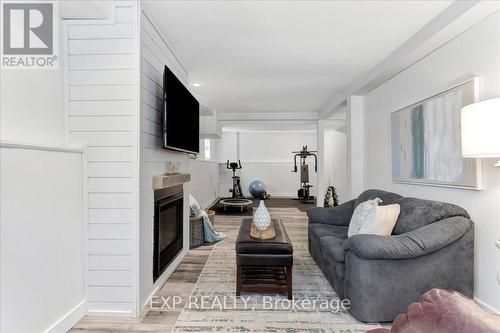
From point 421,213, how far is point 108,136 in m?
2.72

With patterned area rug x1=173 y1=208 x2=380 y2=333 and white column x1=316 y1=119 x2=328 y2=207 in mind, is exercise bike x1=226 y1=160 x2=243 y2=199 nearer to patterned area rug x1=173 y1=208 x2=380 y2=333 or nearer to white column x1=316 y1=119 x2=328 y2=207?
white column x1=316 y1=119 x2=328 y2=207

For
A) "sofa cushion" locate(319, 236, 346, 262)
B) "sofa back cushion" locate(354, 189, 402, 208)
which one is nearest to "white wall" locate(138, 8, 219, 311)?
"sofa cushion" locate(319, 236, 346, 262)

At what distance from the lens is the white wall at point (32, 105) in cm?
165

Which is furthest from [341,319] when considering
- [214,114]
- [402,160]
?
[214,114]

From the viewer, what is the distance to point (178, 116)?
293 centimetres

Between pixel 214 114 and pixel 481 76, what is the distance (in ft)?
16.5

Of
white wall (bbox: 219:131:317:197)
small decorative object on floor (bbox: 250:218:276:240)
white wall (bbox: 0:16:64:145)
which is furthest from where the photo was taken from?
white wall (bbox: 219:131:317:197)

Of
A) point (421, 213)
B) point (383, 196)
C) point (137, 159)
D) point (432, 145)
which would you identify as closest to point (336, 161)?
point (383, 196)

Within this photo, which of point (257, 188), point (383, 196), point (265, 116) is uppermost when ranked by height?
point (265, 116)

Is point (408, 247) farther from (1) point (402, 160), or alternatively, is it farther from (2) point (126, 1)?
(2) point (126, 1)

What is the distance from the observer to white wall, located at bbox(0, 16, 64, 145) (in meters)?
1.65

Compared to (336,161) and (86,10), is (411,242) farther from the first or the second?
(336,161)

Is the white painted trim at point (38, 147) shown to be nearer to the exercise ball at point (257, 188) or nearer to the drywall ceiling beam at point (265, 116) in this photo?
the drywall ceiling beam at point (265, 116)

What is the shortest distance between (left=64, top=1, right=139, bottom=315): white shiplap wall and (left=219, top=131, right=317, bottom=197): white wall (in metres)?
8.45
